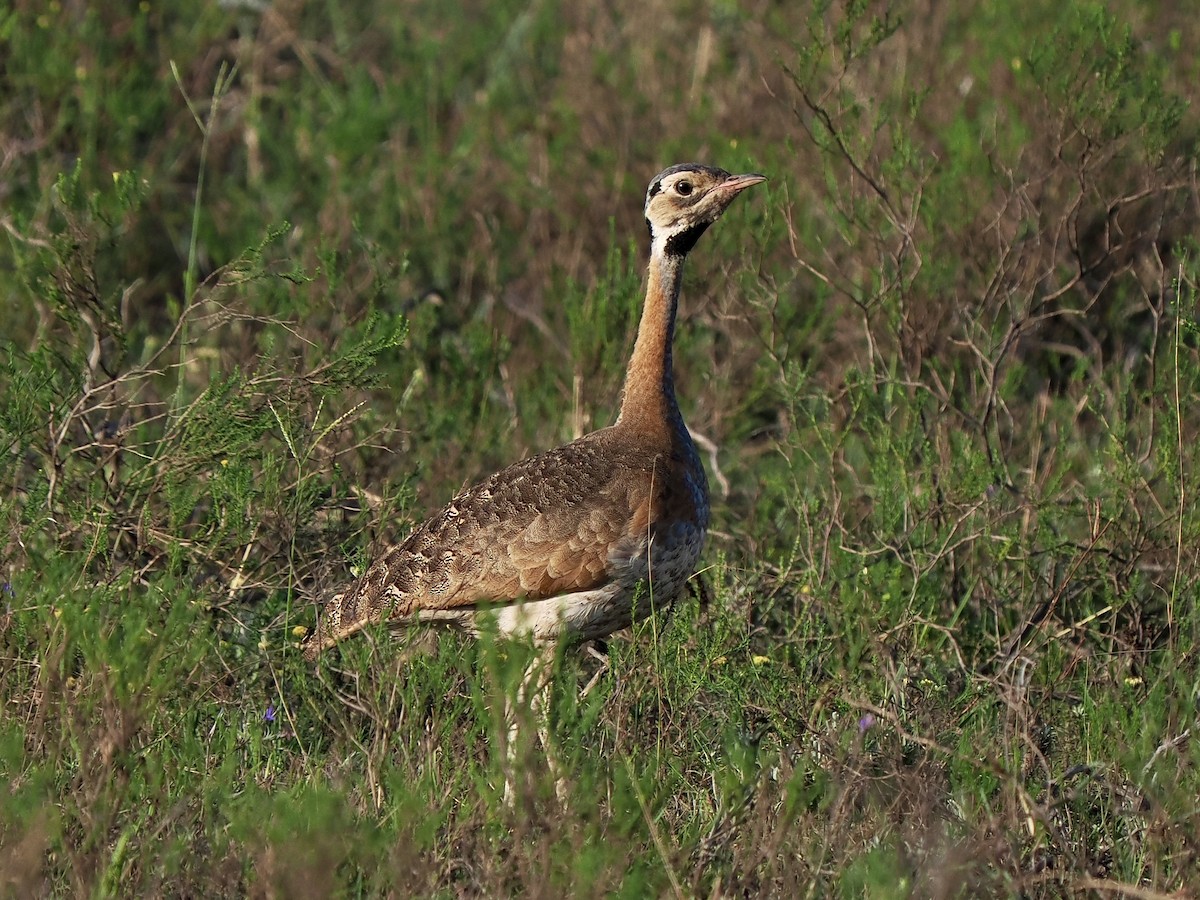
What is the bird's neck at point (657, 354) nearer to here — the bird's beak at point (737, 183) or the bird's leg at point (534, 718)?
the bird's beak at point (737, 183)

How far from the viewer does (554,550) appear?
4.75m

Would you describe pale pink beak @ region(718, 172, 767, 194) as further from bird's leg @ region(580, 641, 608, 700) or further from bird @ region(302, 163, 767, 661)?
bird's leg @ region(580, 641, 608, 700)

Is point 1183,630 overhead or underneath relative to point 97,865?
underneath

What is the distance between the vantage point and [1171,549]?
5.20 m

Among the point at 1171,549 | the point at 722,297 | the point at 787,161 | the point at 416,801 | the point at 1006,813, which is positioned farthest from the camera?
the point at 787,161

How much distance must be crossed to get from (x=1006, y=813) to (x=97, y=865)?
207 cm

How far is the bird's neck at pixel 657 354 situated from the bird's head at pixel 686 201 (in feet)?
0.16

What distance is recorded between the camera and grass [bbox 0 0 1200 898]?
374 cm

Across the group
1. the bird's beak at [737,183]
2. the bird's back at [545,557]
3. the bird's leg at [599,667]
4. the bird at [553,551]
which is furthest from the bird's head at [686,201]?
the bird's leg at [599,667]

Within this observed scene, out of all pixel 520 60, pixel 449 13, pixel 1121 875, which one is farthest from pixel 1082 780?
pixel 449 13

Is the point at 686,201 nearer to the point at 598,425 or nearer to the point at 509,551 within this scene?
the point at 509,551

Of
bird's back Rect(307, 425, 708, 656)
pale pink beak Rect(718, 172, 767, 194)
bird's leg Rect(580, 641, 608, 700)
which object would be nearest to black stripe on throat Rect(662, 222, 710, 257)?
pale pink beak Rect(718, 172, 767, 194)

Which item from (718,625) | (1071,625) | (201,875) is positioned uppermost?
(201,875)

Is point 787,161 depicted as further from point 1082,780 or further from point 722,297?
point 1082,780
